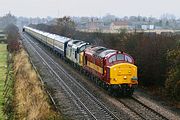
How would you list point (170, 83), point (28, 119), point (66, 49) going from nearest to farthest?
point (28, 119) → point (170, 83) → point (66, 49)

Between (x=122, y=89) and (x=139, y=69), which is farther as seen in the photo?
(x=139, y=69)

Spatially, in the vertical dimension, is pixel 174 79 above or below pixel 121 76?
above

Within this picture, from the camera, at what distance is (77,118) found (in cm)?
2080

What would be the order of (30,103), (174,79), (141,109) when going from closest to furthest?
(30,103)
(141,109)
(174,79)

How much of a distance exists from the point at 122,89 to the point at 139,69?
20.6 ft

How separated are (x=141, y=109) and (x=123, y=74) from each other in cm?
406

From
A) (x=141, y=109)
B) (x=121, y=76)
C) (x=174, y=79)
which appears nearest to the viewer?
(x=141, y=109)

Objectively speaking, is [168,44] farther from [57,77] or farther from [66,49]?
[66,49]

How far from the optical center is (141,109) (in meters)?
22.7

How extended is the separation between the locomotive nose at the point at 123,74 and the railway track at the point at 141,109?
49.2 inches

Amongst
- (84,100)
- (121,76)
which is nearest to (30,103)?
(84,100)

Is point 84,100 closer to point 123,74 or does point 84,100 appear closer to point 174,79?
point 123,74

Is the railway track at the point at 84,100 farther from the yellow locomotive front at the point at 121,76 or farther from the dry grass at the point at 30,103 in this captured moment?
the dry grass at the point at 30,103

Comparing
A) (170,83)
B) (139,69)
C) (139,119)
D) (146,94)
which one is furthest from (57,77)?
(139,119)
